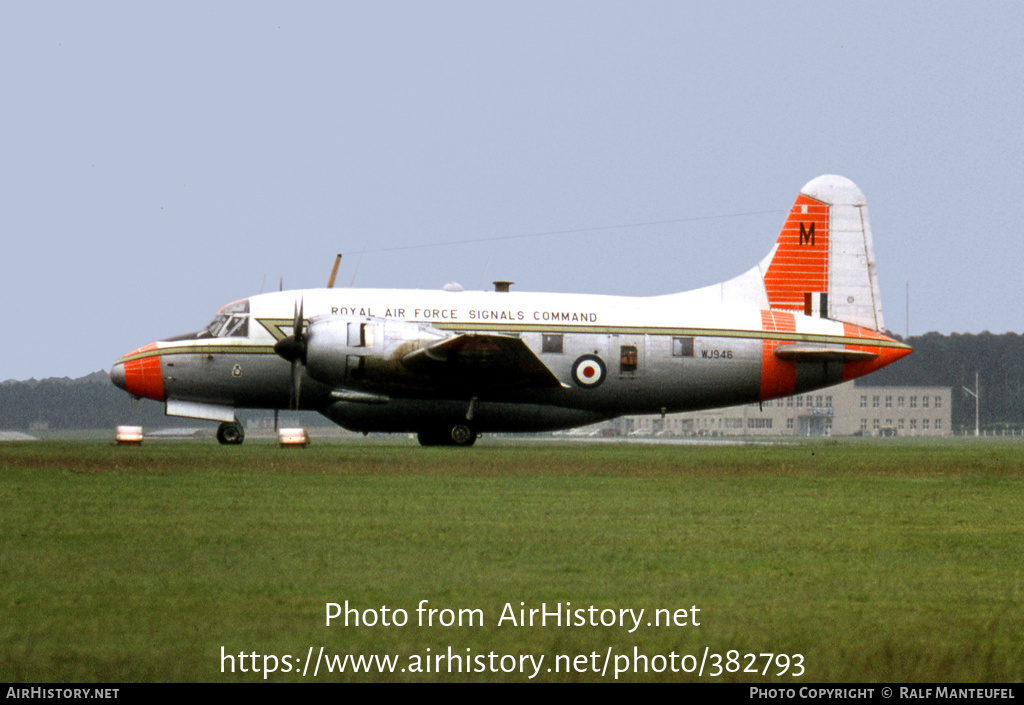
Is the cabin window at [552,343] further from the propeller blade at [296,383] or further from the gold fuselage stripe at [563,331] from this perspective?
the propeller blade at [296,383]

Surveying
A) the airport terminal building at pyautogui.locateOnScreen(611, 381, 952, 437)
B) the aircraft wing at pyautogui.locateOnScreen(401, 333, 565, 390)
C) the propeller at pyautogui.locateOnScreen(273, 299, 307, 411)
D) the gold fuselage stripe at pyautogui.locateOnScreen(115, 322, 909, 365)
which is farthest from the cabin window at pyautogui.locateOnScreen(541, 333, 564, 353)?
the airport terminal building at pyautogui.locateOnScreen(611, 381, 952, 437)

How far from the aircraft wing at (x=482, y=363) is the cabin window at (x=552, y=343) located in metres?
0.90

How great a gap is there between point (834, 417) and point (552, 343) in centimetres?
9303

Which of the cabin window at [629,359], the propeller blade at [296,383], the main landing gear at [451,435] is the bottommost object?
the main landing gear at [451,435]

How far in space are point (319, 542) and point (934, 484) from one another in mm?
12659

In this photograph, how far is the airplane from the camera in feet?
107

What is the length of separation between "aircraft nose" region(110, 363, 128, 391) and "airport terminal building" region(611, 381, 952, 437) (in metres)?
82.3

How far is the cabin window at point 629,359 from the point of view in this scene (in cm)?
3481

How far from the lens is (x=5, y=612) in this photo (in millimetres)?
7562

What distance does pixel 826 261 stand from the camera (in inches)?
1522

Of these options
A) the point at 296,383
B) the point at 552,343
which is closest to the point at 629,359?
the point at 552,343

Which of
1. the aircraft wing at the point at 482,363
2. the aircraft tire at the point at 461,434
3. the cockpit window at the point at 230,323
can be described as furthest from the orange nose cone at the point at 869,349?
the cockpit window at the point at 230,323

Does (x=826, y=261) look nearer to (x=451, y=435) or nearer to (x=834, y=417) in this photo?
(x=451, y=435)
